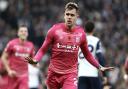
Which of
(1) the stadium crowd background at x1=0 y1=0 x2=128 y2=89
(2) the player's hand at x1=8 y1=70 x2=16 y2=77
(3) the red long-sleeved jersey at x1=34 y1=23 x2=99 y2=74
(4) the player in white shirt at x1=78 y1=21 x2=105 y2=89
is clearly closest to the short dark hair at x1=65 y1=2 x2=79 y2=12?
(3) the red long-sleeved jersey at x1=34 y1=23 x2=99 y2=74

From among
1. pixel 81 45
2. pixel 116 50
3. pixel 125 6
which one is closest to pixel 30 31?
pixel 116 50

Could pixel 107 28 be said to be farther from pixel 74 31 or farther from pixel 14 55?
pixel 74 31

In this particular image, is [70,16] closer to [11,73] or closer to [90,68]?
[90,68]

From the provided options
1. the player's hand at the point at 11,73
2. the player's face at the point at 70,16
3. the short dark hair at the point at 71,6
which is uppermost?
the short dark hair at the point at 71,6

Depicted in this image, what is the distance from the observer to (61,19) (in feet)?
97.0

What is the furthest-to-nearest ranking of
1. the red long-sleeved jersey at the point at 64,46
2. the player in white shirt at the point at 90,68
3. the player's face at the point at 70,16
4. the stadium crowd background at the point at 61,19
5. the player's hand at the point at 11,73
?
the stadium crowd background at the point at 61,19
the player's hand at the point at 11,73
the player in white shirt at the point at 90,68
the red long-sleeved jersey at the point at 64,46
the player's face at the point at 70,16

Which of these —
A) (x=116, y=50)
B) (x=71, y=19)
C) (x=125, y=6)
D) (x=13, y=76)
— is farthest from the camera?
(x=125, y=6)

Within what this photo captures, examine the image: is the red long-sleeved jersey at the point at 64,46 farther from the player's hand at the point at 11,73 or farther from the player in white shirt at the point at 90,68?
the player's hand at the point at 11,73

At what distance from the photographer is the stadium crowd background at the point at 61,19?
27859mm

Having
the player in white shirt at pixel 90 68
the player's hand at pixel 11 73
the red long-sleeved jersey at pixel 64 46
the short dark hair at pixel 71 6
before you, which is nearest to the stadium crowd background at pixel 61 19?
the player's hand at pixel 11 73

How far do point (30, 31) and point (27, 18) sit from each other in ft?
5.87

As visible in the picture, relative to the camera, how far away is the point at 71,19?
1263cm

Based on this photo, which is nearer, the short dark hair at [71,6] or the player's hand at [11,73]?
the short dark hair at [71,6]

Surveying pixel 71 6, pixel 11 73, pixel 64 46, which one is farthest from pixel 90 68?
pixel 71 6
